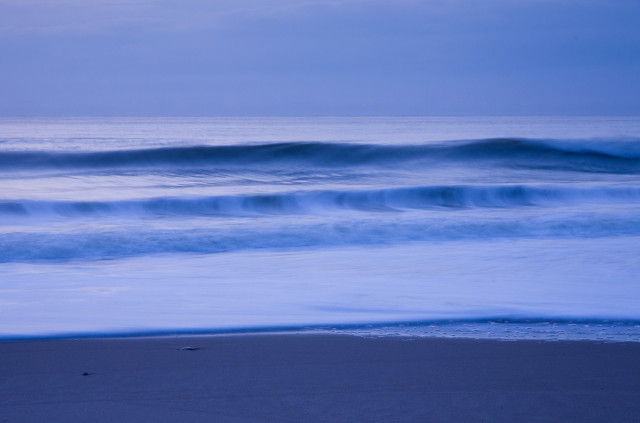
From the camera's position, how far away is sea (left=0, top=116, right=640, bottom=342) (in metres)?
3.90

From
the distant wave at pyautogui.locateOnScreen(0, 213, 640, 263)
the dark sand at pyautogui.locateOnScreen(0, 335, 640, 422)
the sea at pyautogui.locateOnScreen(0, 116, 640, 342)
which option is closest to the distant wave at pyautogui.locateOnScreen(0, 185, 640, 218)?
the sea at pyautogui.locateOnScreen(0, 116, 640, 342)

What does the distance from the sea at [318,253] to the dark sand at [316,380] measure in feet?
1.02

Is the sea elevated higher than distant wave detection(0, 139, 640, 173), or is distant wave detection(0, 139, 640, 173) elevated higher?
distant wave detection(0, 139, 640, 173)

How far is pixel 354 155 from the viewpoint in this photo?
2041cm

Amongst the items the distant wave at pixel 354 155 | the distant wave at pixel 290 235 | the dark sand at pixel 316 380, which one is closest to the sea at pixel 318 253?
the distant wave at pixel 290 235

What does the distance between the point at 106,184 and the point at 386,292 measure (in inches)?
450

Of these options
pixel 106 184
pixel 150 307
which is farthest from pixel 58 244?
pixel 106 184

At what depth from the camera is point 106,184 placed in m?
14.9

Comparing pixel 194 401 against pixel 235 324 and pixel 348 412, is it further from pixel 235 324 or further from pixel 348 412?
pixel 235 324

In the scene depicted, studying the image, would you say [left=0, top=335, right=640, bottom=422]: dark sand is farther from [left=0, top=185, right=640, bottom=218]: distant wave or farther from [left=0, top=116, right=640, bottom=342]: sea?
[left=0, top=185, right=640, bottom=218]: distant wave

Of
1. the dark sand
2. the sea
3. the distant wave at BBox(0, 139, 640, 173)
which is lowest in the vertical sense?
the dark sand

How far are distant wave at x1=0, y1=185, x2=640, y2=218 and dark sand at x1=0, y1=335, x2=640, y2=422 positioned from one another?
7635 mm

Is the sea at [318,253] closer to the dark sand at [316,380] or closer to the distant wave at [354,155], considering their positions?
the dark sand at [316,380]

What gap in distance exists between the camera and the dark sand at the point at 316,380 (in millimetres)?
2406
